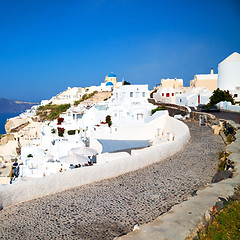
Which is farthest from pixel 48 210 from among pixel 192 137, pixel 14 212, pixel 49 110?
pixel 49 110

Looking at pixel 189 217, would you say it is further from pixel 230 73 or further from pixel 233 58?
pixel 233 58

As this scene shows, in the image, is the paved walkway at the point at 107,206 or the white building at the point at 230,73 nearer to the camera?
the paved walkway at the point at 107,206

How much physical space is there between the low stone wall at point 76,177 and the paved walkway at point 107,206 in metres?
0.17

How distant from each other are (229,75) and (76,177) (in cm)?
3287

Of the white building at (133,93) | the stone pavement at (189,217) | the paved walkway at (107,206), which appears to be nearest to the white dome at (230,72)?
the white building at (133,93)

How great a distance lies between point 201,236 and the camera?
10.9ft

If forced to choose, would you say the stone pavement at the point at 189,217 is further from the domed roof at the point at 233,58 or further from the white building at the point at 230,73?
the domed roof at the point at 233,58

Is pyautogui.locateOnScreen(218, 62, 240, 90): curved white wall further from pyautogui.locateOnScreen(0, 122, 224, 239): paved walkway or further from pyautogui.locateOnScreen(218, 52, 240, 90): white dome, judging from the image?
pyautogui.locateOnScreen(0, 122, 224, 239): paved walkway

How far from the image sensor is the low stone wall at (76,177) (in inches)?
199

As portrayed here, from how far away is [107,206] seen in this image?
16.1 feet

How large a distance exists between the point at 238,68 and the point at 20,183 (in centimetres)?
3434

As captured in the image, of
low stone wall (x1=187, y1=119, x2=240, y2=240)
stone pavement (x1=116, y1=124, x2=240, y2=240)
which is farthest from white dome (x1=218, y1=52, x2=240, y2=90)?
stone pavement (x1=116, y1=124, x2=240, y2=240)

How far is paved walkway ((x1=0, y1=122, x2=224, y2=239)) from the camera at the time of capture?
3988mm

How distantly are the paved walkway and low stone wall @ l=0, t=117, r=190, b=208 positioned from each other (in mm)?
167
